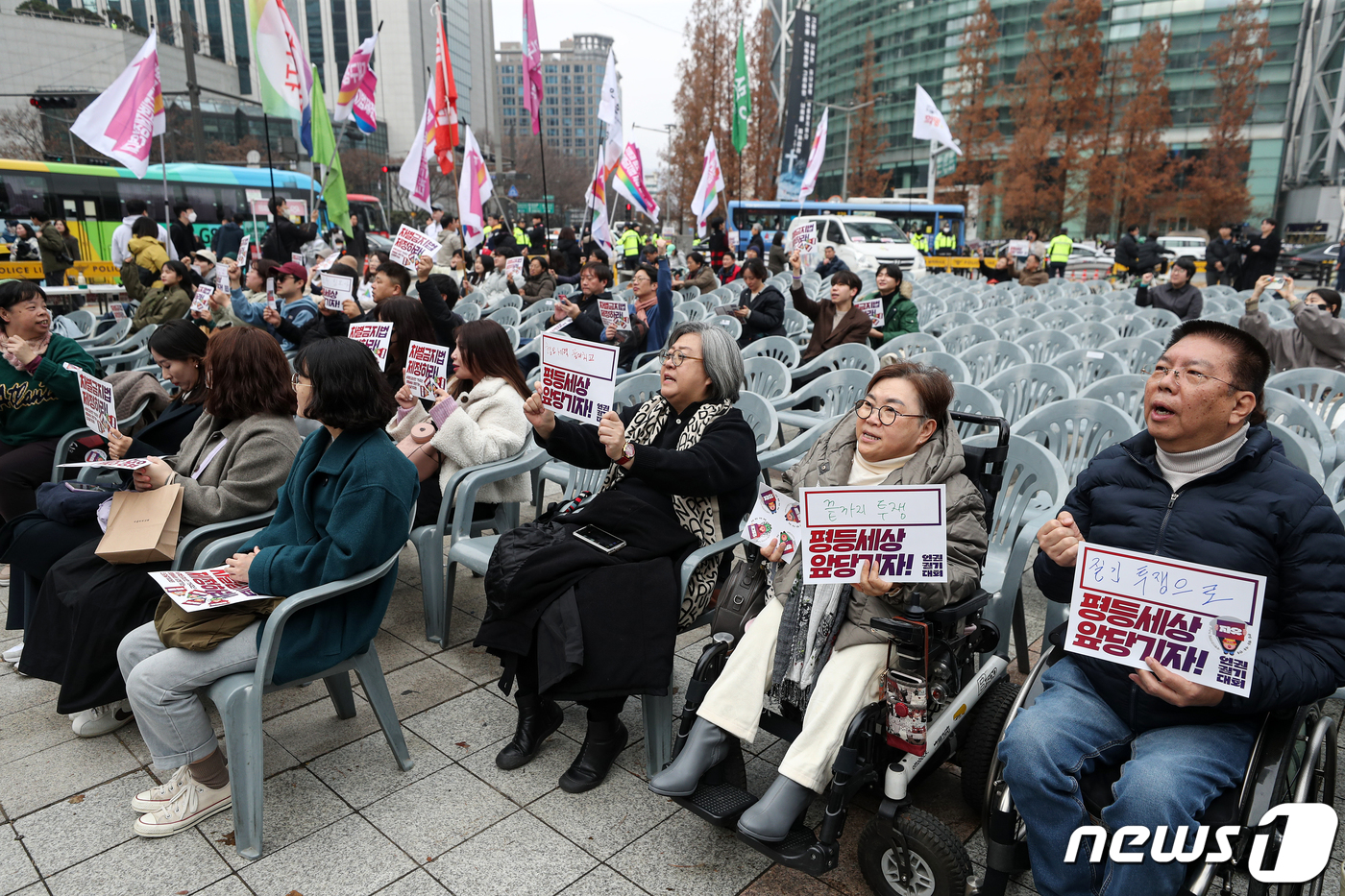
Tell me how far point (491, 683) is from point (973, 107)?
1458 inches

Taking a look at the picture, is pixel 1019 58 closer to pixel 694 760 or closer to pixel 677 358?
pixel 677 358

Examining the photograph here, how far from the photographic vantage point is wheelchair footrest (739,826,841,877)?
A: 2.20m

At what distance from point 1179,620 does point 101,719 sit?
380 cm

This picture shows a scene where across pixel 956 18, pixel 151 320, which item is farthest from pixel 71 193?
pixel 956 18

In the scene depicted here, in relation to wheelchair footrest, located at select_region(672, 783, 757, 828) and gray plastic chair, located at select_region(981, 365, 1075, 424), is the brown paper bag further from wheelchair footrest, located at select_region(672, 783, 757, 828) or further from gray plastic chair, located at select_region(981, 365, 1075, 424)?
gray plastic chair, located at select_region(981, 365, 1075, 424)

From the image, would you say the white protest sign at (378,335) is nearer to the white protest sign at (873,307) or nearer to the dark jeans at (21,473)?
the dark jeans at (21,473)

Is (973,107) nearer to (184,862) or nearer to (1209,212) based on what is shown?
(1209,212)

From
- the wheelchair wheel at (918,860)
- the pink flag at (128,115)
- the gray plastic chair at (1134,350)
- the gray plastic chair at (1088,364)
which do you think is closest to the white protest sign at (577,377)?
the wheelchair wheel at (918,860)

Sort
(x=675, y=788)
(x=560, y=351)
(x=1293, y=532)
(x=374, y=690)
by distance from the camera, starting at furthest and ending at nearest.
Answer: (x=560, y=351) < (x=374, y=690) < (x=675, y=788) < (x=1293, y=532)

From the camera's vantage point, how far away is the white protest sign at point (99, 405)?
11.6 feet

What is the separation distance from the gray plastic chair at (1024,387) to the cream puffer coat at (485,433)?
2.91 meters

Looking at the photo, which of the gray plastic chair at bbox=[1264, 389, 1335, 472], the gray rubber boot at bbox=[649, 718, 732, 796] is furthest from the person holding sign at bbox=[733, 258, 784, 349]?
the gray rubber boot at bbox=[649, 718, 732, 796]

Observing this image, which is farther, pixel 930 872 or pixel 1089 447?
pixel 1089 447

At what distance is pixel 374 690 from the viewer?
2904 millimetres
